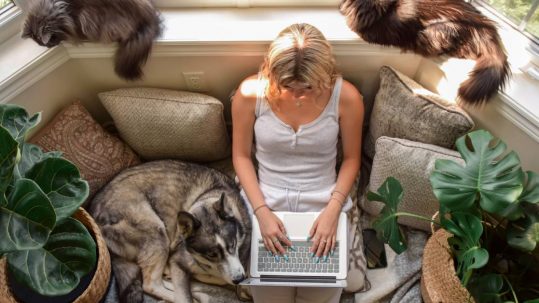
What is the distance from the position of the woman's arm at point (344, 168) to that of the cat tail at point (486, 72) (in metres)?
0.39

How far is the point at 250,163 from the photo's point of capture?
5.36 ft

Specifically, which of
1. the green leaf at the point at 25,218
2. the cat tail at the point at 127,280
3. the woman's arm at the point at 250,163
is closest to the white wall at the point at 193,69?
the woman's arm at the point at 250,163

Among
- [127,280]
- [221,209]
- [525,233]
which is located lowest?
[127,280]

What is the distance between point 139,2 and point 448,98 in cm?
130

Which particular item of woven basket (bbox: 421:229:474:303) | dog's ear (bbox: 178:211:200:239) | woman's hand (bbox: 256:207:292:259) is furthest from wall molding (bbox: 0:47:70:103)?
woven basket (bbox: 421:229:474:303)

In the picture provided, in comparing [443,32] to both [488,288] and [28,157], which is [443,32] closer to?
[488,288]

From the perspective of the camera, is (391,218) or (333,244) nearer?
(391,218)

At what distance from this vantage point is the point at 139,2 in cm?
150

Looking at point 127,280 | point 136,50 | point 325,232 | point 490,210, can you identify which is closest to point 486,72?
point 490,210

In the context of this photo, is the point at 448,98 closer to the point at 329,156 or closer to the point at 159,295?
the point at 329,156

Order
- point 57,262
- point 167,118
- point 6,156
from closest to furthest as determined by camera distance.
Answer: point 6,156 < point 57,262 < point 167,118

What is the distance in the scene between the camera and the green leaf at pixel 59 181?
35.8 inches

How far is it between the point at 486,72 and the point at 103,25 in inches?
55.8

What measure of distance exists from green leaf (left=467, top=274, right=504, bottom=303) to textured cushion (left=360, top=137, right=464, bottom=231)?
0.42 meters
